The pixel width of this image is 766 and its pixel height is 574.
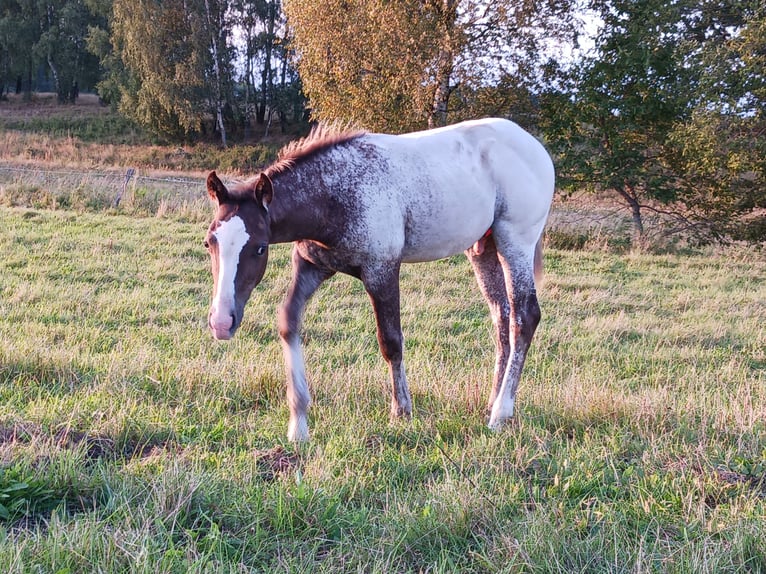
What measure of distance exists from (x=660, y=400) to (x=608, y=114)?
13.7 metres

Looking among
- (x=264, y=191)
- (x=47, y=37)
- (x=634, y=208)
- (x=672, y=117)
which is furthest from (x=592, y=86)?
(x=47, y=37)

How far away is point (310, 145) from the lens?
12.6ft

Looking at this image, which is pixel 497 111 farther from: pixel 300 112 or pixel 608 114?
pixel 300 112

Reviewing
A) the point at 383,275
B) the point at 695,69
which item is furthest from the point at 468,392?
the point at 695,69

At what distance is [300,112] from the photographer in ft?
129

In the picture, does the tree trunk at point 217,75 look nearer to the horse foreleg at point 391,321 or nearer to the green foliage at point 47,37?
the green foliage at point 47,37

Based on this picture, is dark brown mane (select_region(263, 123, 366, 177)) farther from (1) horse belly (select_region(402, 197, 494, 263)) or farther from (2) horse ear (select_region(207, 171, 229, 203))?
(1) horse belly (select_region(402, 197, 494, 263))

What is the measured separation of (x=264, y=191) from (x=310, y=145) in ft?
2.34

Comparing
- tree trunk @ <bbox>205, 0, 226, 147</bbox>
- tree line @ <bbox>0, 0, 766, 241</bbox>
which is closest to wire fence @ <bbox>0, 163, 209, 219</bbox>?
tree line @ <bbox>0, 0, 766, 241</bbox>

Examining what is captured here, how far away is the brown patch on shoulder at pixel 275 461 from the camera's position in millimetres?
2998

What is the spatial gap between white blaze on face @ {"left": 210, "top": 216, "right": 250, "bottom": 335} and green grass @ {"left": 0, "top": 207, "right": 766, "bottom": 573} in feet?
2.52

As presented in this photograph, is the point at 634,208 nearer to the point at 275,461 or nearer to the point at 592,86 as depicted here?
the point at 592,86

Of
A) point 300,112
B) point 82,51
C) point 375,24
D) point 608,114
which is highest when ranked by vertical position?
point 82,51

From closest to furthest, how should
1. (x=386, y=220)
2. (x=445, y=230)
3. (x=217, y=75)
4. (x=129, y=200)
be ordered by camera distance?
(x=386, y=220), (x=445, y=230), (x=129, y=200), (x=217, y=75)
